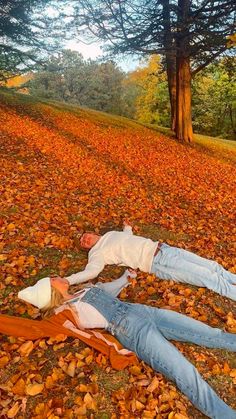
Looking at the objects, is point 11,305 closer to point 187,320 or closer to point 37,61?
point 187,320

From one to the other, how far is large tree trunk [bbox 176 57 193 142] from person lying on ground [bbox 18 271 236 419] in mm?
14712

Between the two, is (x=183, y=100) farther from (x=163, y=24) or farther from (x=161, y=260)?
(x=161, y=260)

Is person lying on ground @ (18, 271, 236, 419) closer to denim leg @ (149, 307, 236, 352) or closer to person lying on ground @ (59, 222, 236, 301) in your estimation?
denim leg @ (149, 307, 236, 352)

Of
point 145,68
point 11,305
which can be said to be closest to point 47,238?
point 11,305

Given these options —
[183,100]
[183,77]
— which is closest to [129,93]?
[183,100]

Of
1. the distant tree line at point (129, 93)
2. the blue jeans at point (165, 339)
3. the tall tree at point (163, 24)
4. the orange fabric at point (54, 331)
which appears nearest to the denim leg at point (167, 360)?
the blue jeans at point (165, 339)

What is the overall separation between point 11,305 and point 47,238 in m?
1.97

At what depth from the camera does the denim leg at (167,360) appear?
11.6 feet

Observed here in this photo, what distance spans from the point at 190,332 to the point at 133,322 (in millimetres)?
698

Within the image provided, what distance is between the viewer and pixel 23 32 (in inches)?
642

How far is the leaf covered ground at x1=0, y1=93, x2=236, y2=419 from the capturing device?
12.4ft

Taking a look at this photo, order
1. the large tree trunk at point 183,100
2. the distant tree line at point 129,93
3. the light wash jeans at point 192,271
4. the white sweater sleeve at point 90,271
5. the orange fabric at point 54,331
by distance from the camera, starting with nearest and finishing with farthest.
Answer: the orange fabric at point 54,331 < the white sweater sleeve at point 90,271 < the light wash jeans at point 192,271 < the large tree trunk at point 183,100 < the distant tree line at point 129,93

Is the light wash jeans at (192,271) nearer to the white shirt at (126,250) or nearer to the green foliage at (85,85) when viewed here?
the white shirt at (126,250)

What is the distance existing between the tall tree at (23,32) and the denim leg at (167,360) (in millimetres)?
15050
